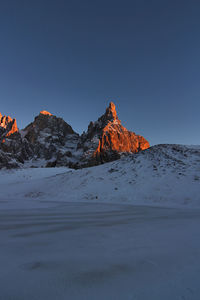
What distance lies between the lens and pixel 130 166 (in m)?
10.0

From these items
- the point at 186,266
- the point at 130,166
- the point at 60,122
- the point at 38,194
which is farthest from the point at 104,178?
the point at 60,122

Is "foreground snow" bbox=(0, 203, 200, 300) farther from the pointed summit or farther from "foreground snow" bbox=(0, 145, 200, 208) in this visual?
the pointed summit

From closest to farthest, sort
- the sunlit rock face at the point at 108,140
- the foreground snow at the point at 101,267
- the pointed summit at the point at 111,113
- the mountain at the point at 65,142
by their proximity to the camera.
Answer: the foreground snow at the point at 101,267 → the sunlit rock face at the point at 108,140 → the mountain at the point at 65,142 → the pointed summit at the point at 111,113

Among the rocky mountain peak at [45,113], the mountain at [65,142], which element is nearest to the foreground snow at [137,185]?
the mountain at [65,142]

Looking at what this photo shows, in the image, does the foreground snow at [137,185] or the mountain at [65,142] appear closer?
the foreground snow at [137,185]

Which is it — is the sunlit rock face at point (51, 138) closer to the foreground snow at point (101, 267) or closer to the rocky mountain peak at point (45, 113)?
the rocky mountain peak at point (45, 113)

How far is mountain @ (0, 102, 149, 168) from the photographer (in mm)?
85000

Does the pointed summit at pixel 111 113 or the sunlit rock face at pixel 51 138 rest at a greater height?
the pointed summit at pixel 111 113

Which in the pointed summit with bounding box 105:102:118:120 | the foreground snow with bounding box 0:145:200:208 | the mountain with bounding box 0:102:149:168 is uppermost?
the pointed summit with bounding box 105:102:118:120

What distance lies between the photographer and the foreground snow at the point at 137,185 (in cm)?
597

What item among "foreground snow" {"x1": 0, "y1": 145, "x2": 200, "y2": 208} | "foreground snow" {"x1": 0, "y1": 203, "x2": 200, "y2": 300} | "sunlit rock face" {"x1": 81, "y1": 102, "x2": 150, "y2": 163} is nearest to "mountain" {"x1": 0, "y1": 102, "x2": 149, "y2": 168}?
"sunlit rock face" {"x1": 81, "y1": 102, "x2": 150, "y2": 163}

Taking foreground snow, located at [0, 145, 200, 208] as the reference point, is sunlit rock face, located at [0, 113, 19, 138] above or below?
above

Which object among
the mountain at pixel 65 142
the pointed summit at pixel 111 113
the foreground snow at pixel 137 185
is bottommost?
the foreground snow at pixel 137 185

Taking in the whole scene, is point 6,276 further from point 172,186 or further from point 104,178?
point 104,178
